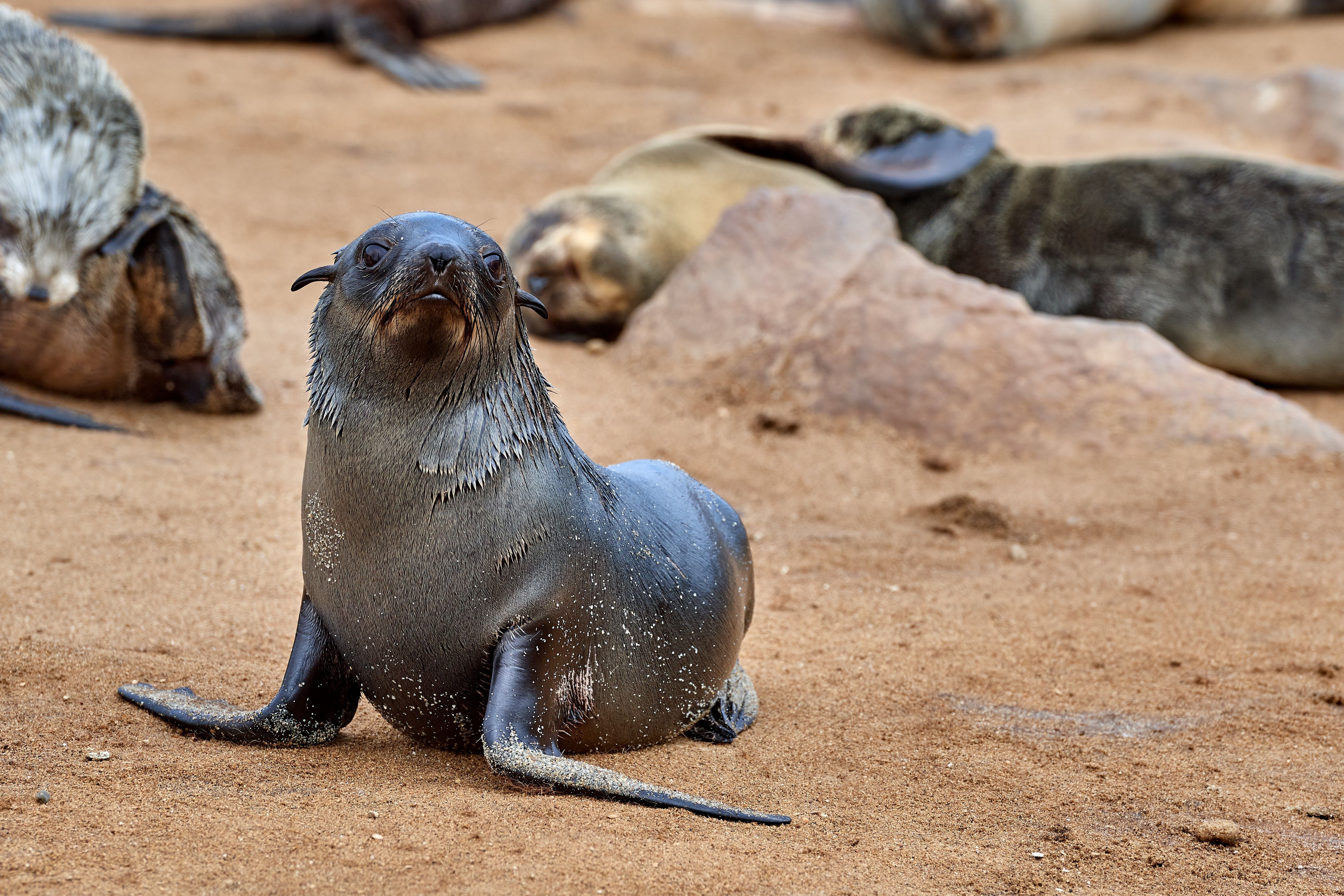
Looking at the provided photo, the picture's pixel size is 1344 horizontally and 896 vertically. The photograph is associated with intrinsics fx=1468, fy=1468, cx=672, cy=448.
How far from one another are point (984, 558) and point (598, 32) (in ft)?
32.8

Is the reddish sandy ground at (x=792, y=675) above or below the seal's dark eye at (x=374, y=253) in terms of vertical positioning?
below

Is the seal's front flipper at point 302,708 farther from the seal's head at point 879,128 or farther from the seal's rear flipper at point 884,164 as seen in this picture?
the seal's head at point 879,128

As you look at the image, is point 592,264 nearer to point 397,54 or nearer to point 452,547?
point 452,547

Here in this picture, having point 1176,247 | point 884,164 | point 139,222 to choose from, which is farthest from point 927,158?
point 139,222

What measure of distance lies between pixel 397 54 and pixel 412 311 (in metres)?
10.3

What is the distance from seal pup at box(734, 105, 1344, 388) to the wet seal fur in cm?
535

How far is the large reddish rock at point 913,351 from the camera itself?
20.6 feet

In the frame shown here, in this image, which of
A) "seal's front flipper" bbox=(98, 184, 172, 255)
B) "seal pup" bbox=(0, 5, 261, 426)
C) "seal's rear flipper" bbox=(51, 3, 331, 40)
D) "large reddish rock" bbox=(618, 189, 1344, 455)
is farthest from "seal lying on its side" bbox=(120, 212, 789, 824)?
"seal's rear flipper" bbox=(51, 3, 331, 40)

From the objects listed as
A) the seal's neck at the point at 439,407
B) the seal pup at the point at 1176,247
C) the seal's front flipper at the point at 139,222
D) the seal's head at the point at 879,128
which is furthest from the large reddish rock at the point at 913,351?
the seal's neck at the point at 439,407

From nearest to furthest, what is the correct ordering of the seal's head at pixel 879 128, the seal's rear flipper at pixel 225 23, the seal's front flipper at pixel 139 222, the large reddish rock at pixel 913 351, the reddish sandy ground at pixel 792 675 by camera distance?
the reddish sandy ground at pixel 792 675 < the seal's front flipper at pixel 139 222 < the large reddish rock at pixel 913 351 < the seal's head at pixel 879 128 < the seal's rear flipper at pixel 225 23

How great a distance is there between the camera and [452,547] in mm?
3025

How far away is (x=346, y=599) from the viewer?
10.3 feet

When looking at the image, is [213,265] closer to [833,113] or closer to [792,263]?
[792,263]

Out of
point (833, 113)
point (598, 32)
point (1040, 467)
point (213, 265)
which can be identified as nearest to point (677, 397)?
point (1040, 467)
